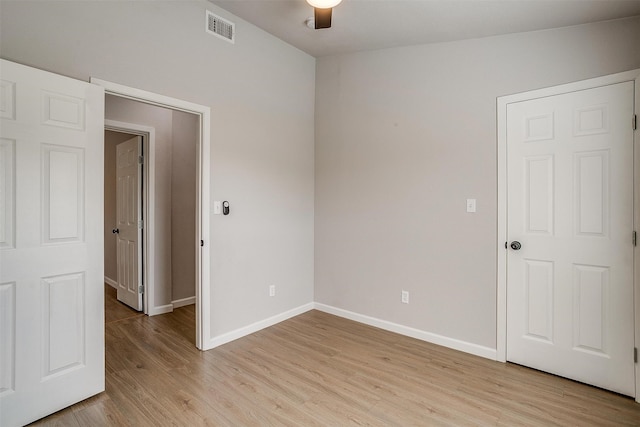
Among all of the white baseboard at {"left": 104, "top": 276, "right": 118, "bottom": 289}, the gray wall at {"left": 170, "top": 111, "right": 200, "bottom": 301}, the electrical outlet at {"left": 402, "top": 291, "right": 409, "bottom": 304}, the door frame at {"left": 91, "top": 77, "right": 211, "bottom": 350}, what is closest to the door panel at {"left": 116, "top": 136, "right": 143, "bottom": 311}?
the gray wall at {"left": 170, "top": 111, "right": 200, "bottom": 301}

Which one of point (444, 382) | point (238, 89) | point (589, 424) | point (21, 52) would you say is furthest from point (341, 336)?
point (21, 52)

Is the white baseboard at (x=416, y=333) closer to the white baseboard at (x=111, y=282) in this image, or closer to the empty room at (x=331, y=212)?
the empty room at (x=331, y=212)

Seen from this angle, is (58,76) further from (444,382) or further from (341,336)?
(444,382)

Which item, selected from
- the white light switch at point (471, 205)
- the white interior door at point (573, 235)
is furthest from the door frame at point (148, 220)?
the white interior door at point (573, 235)

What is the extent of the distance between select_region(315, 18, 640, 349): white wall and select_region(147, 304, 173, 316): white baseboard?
1.80 metres

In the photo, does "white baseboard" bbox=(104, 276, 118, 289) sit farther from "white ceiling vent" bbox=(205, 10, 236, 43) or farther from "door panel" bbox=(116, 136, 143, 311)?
"white ceiling vent" bbox=(205, 10, 236, 43)

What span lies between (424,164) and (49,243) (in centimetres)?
296

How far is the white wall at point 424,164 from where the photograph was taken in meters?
2.65

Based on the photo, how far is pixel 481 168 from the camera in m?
2.86

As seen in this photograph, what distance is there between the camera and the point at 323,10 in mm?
2131

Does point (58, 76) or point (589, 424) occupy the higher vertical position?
point (58, 76)

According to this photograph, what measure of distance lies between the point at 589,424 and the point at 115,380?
3171 millimetres

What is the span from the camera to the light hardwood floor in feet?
6.70

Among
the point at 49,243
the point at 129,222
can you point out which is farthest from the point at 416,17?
the point at 129,222
